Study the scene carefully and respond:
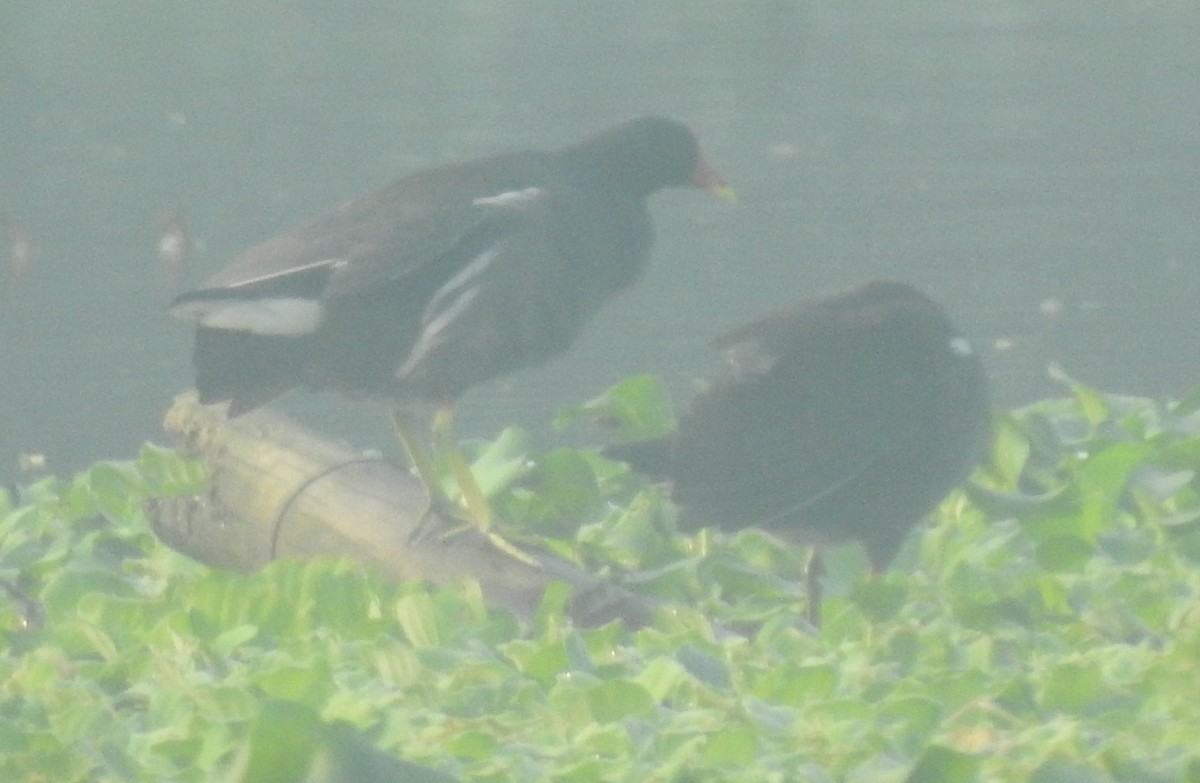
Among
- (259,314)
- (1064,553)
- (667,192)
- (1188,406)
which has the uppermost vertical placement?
(259,314)

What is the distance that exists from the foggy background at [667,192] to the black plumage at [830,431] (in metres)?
3.29

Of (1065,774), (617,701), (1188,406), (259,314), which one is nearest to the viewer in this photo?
(1065,774)

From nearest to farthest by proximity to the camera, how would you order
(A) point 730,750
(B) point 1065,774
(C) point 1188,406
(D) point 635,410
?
(B) point 1065,774 → (A) point 730,750 → (D) point 635,410 → (C) point 1188,406

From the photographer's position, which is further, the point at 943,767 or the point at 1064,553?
the point at 1064,553

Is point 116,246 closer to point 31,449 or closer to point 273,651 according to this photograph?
point 31,449

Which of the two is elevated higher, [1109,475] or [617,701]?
[617,701]

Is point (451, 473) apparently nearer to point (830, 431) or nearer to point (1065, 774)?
point (830, 431)

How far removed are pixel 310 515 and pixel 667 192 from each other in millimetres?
7120

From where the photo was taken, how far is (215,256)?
9.08 metres

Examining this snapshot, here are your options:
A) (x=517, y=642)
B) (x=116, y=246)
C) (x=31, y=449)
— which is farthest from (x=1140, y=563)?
(x=116, y=246)

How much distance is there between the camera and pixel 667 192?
10.6 m

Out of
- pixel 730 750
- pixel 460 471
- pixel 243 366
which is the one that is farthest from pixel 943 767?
pixel 243 366

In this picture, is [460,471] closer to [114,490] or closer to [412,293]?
[412,293]

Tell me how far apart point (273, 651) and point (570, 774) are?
70 cm
